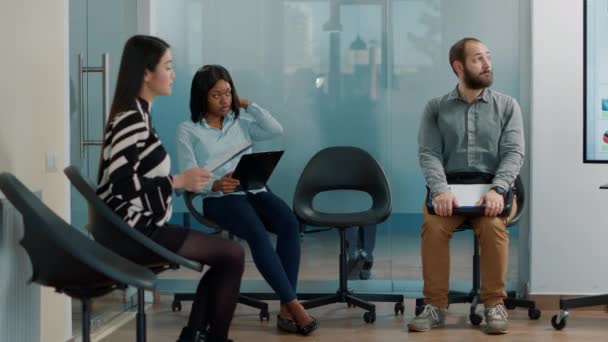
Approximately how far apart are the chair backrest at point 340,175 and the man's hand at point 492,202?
2.29 ft

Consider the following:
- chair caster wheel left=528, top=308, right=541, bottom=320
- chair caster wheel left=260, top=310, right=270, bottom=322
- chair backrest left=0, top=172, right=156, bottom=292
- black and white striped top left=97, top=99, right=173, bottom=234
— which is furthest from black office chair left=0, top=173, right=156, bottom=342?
chair caster wheel left=528, top=308, right=541, bottom=320

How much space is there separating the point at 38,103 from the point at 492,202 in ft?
7.04

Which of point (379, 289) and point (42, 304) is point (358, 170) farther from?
point (42, 304)

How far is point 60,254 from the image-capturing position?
271 cm

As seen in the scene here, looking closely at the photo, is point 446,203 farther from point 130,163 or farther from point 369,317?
point 130,163

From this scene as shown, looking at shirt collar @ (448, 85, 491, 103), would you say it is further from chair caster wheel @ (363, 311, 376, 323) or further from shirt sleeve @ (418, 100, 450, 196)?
chair caster wheel @ (363, 311, 376, 323)

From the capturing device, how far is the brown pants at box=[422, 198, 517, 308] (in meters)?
4.38

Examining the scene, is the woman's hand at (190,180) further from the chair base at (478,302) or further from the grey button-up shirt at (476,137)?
the chair base at (478,302)

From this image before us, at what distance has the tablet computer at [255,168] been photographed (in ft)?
13.6

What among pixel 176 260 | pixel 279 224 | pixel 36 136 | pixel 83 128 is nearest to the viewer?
pixel 176 260

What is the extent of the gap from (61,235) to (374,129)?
300 cm

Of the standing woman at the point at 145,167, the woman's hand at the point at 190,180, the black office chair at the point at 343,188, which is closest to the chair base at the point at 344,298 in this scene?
the black office chair at the point at 343,188

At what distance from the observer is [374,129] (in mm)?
5355

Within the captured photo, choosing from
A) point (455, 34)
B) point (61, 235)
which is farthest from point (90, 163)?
point (455, 34)
